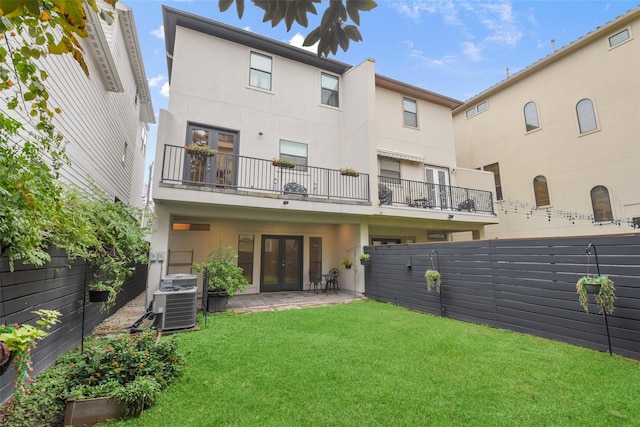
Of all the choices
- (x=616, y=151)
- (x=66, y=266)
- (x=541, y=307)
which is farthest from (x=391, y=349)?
(x=616, y=151)

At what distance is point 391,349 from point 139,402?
3188mm

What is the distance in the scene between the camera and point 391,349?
420 cm

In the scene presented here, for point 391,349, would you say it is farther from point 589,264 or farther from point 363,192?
point 363,192

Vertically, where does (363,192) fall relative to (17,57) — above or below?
above

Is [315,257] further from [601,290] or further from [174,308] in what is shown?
[601,290]

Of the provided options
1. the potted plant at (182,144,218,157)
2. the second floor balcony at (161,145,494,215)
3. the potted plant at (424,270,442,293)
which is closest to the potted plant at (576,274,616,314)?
the potted plant at (424,270,442,293)

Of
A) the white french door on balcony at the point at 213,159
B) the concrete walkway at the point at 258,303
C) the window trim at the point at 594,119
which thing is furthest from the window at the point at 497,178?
the white french door on balcony at the point at 213,159

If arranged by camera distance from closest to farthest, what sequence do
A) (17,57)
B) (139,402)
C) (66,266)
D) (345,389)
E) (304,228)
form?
(17,57)
(139,402)
(345,389)
(66,266)
(304,228)

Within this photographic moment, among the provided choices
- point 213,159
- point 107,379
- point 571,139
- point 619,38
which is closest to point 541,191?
point 571,139

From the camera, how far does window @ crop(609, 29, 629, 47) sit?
31.4ft

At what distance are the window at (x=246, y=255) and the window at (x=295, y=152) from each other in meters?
3.04

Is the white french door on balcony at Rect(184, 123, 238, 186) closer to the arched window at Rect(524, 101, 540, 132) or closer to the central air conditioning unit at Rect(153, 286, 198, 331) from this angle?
the central air conditioning unit at Rect(153, 286, 198, 331)

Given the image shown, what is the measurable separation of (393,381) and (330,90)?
1016 cm

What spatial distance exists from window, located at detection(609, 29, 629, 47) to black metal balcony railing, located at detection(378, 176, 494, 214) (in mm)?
6353
